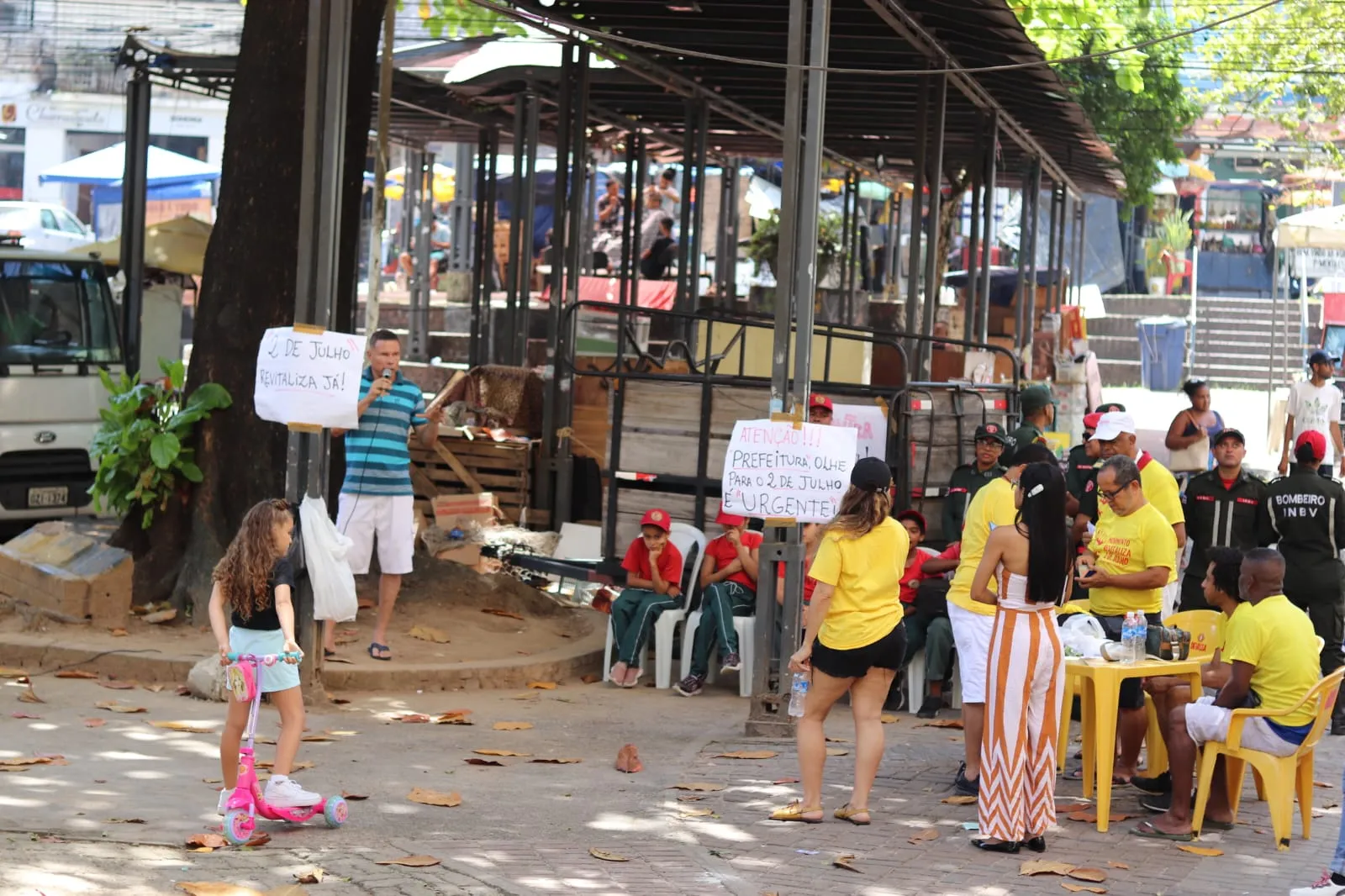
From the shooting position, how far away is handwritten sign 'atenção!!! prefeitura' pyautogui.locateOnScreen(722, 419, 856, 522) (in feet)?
29.8

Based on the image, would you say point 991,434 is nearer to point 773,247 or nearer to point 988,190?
point 988,190

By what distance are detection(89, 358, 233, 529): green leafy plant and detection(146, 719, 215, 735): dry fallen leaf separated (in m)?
2.67

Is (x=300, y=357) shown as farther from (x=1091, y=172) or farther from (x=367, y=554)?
(x=1091, y=172)

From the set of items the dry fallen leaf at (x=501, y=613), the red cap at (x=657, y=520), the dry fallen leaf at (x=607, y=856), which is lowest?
the dry fallen leaf at (x=607, y=856)

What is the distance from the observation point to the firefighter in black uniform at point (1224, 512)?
1051 centimetres

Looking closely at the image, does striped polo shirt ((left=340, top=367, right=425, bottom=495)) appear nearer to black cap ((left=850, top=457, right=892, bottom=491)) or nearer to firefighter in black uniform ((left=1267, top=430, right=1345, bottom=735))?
black cap ((left=850, top=457, right=892, bottom=491))

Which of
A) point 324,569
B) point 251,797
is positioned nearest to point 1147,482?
point 324,569

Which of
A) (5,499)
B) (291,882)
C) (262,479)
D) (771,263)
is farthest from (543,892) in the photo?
(771,263)

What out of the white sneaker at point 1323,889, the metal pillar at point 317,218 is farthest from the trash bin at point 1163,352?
the white sneaker at point 1323,889

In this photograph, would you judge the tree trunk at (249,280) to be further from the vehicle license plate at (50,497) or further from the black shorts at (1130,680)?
the black shorts at (1130,680)

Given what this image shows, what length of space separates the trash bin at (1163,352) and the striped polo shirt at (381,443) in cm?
2839

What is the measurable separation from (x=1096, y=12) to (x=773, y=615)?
16568mm

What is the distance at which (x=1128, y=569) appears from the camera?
8.55m

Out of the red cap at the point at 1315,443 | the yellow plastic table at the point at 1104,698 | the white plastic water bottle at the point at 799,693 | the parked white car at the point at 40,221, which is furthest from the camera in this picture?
the parked white car at the point at 40,221
